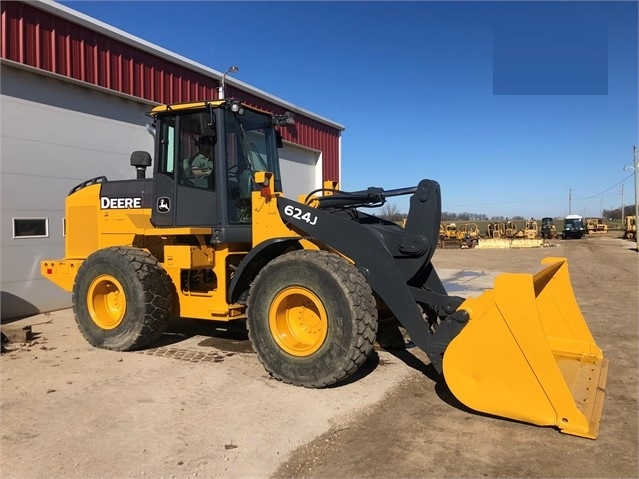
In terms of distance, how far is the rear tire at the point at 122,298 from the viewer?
593 cm

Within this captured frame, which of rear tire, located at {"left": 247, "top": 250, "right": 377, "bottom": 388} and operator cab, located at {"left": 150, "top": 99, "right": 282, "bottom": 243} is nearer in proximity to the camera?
rear tire, located at {"left": 247, "top": 250, "right": 377, "bottom": 388}

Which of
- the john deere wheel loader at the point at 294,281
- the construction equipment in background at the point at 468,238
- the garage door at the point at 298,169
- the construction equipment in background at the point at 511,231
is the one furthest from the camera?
the construction equipment in background at the point at 511,231

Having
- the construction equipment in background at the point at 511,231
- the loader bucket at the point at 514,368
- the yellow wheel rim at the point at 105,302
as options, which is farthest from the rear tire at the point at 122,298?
the construction equipment in background at the point at 511,231

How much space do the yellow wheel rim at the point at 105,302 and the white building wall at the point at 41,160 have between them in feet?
9.32

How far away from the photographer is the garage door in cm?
1502

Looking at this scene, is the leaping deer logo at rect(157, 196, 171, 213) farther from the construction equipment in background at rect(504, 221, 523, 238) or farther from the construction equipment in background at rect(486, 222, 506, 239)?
the construction equipment in background at rect(504, 221, 523, 238)

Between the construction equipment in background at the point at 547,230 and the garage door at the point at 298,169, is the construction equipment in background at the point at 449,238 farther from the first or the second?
the garage door at the point at 298,169

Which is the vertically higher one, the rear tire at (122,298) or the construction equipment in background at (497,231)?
the construction equipment in background at (497,231)

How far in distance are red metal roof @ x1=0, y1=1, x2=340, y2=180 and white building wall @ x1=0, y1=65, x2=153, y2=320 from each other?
301mm

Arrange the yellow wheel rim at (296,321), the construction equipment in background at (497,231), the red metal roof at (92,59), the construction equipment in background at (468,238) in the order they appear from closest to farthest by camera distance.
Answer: the yellow wheel rim at (296,321) < the red metal roof at (92,59) < the construction equipment in background at (468,238) < the construction equipment in background at (497,231)

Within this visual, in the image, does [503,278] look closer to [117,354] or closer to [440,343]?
[440,343]

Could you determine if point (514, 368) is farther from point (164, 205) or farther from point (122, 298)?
point (122, 298)

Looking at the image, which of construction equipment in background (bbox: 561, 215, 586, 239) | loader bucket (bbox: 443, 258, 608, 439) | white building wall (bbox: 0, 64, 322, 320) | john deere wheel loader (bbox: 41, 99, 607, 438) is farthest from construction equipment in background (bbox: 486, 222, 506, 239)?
loader bucket (bbox: 443, 258, 608, 439)

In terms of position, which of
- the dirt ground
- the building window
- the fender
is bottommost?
the dirt ground
